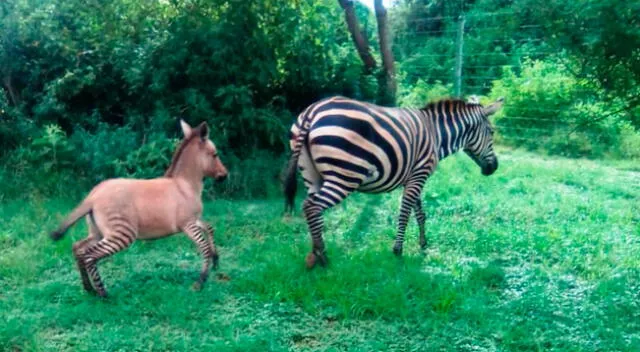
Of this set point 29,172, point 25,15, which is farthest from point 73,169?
point 25,15

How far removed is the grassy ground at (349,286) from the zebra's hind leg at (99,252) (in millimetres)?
144

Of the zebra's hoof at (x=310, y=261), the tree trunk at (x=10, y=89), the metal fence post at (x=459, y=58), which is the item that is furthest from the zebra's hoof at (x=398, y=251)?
the metal fence post at (x=459, y=58)

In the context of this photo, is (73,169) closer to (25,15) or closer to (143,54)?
(143,54)

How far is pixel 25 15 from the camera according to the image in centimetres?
960

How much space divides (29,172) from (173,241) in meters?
3.17

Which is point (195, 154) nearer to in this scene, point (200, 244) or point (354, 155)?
point (200, 244)

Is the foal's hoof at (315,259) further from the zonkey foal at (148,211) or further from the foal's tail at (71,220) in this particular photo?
the foal's tail at (71,220)

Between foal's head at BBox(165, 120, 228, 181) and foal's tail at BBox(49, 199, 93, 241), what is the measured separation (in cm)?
81

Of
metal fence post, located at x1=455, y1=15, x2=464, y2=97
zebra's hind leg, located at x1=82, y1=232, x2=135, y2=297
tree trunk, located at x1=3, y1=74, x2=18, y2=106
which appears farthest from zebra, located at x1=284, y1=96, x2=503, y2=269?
metal fence post, located at x1=455, y1=15, x2=464, y2=97

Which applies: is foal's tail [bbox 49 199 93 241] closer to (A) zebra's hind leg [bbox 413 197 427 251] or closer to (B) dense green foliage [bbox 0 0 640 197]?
(B) dense green foliage [bbox 0 0 640 197]

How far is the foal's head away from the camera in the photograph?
18.5 ft

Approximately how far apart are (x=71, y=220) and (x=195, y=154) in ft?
4.06

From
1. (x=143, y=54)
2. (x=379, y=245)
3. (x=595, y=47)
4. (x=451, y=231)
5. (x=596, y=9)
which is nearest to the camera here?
(x=596, y=9)

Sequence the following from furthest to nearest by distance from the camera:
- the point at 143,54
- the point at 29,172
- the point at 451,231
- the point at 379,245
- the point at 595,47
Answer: the point at 143,54 → the point at 29,172 → the point at 451,231 → the point at 379,245 → the point at 595,47
